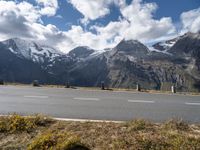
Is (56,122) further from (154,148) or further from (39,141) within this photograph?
(154,148)

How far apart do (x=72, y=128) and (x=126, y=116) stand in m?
3.44

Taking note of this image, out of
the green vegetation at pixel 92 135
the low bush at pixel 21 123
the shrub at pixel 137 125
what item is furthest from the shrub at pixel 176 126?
the low bush at pixel 21 123

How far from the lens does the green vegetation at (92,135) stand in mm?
5625

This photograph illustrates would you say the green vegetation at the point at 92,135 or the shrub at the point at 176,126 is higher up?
the shrub at the point at 176,126

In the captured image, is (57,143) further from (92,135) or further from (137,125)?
(137,125)

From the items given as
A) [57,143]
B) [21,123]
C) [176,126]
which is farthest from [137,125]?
[21,123]

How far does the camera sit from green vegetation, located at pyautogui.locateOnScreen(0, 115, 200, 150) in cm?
562

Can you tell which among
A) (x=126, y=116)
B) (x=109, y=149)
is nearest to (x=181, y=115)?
(x=126, y=116)

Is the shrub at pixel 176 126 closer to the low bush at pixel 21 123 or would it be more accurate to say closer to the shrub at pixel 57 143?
the shrub at pixel 57 143

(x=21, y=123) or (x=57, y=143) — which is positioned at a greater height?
(x=21, y=123)

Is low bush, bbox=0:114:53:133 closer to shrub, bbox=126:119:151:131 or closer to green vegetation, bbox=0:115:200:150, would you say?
green vegetation, bbox=0:115:200:150

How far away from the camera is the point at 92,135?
257 inches

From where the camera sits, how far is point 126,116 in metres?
10.2

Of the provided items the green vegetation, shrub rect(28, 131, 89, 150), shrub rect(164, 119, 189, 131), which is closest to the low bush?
the green vegetation
